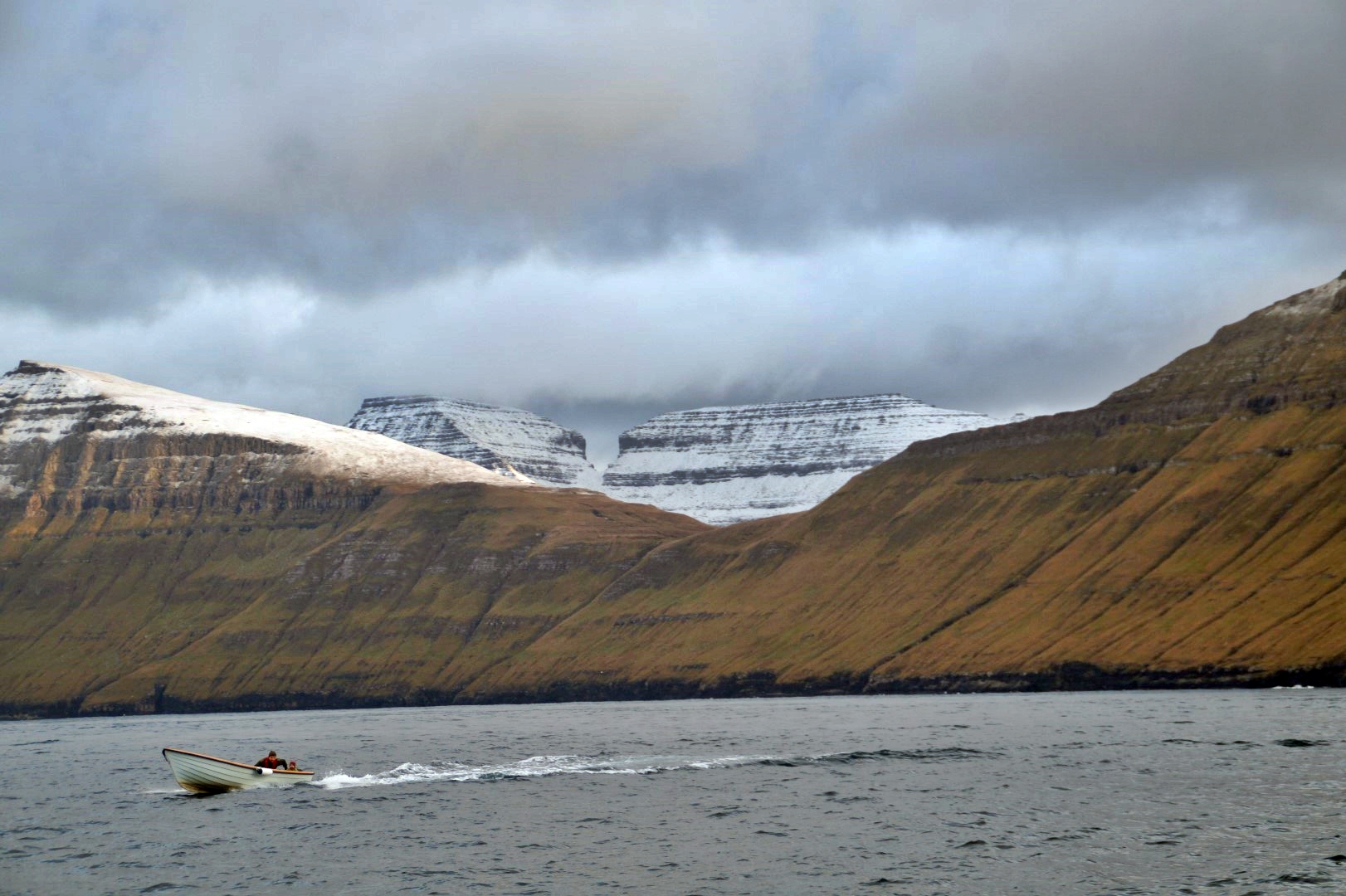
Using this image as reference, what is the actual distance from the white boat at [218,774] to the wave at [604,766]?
3525mm

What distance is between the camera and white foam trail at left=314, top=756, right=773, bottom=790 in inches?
4924

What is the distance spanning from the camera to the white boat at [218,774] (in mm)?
120062

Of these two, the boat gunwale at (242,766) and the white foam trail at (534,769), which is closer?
the boat gunwale at (242,766)

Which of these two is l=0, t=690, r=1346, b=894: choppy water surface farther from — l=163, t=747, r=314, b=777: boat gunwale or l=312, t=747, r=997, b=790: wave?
l=163, t=747, r=314, b=777: boat gunwale


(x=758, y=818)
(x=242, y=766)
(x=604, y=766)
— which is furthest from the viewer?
(x=604, y=766)

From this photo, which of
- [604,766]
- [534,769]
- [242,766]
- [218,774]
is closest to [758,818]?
[604,766]

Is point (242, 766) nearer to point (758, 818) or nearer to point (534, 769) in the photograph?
point (534, 769)

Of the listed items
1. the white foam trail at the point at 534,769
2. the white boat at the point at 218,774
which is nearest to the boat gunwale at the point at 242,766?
the white boat at the point at 218,774

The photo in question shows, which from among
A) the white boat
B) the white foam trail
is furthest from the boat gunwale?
the white foam trail

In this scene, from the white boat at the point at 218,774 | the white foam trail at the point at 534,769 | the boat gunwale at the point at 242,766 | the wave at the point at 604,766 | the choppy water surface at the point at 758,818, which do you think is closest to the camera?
the choppy water surface at the point at 758,818

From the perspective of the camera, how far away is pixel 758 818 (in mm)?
93438

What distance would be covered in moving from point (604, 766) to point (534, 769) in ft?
18.7

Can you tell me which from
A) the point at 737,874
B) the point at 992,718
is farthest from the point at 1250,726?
the point at 737,874

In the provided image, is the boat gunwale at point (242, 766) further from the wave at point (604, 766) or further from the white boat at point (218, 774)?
the wave at point (604, 766)
